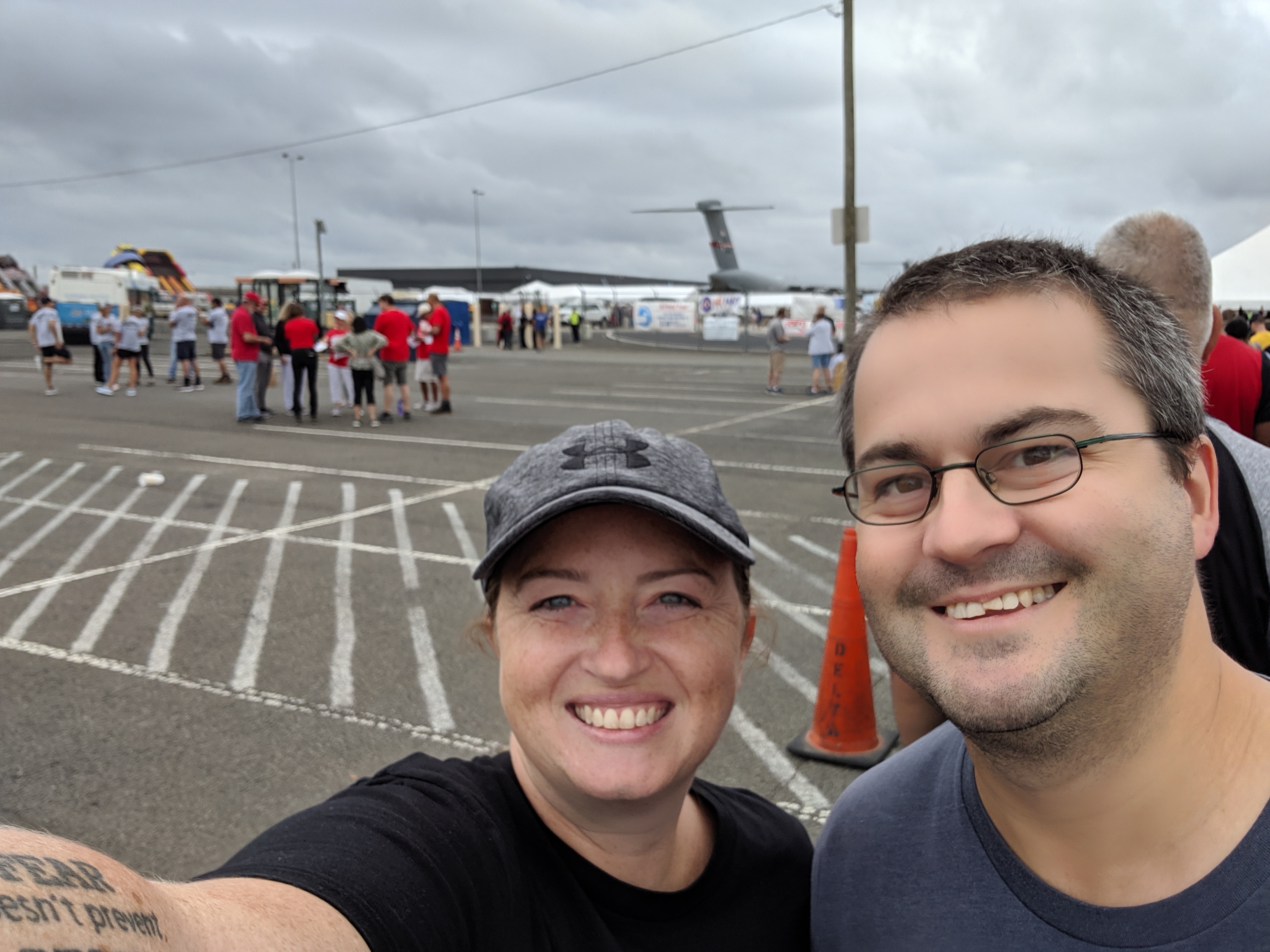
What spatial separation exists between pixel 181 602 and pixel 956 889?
18.3 ft

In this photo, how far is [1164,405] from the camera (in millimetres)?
1198

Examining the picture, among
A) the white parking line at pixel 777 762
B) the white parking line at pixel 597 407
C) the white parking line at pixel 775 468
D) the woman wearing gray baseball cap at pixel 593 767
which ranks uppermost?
the woman wearing gray baseball cap at pixel 593 767

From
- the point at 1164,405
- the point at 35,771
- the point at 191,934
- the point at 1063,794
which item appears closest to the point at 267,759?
the point at 35,771

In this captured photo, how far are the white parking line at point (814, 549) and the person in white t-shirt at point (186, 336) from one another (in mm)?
16540

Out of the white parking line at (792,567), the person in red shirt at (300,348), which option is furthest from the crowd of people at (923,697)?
the person in red shirt at (300,348)

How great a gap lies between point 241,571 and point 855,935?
5.90 meters

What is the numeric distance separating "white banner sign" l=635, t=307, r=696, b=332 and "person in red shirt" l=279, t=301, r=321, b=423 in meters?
28.7

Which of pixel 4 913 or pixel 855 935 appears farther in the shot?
pixel 855 935

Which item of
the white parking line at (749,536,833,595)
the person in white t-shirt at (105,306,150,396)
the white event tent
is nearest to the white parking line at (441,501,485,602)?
the white parking line at (749,536,833,595)

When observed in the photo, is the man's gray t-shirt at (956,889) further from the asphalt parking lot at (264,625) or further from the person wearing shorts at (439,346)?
the person wearing shorts at (439,346)

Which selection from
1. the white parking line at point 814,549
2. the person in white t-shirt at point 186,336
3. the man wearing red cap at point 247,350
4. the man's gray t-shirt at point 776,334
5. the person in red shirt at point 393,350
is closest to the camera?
the white parking line at point 814,549

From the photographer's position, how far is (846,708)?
387 centimetres

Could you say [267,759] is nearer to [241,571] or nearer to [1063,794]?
[241,571]

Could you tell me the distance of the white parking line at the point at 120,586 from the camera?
5.03 m
